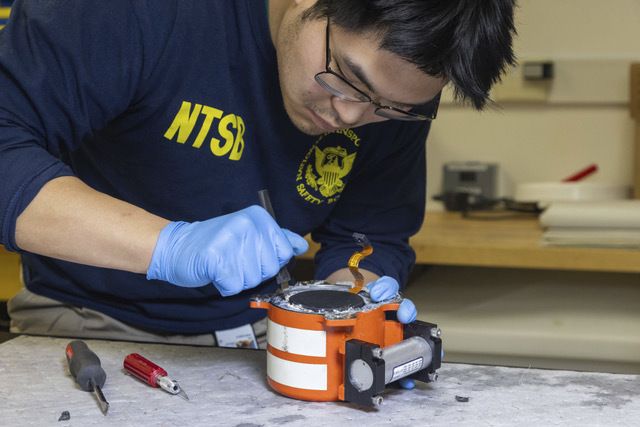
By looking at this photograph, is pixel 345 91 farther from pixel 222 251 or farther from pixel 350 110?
pixel 222 251

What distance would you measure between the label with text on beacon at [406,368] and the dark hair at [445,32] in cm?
31

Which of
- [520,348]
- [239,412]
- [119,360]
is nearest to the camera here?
[239,412]

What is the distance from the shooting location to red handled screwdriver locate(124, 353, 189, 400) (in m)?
0.92

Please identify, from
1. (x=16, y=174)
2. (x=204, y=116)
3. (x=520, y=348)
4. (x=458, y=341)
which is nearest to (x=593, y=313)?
(x=520, y=348)

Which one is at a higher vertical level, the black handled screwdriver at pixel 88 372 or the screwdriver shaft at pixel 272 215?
the screwdriver shaft at pixel 272 215

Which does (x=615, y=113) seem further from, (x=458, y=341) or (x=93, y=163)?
(x=93, y=163)

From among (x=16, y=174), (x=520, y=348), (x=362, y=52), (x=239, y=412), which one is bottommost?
(x=520, y=348)

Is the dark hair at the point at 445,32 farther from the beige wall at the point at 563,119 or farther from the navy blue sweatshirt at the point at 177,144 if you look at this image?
the beige wall at the point at 563,119

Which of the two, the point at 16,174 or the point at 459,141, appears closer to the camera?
the point at 16,174

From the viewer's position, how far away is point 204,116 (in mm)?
1102

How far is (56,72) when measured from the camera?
0.97m

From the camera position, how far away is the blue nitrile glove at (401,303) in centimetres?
93

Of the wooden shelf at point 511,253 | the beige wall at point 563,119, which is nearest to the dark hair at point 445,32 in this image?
the wooden shelf at point 511,253

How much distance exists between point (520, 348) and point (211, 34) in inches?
38.8
